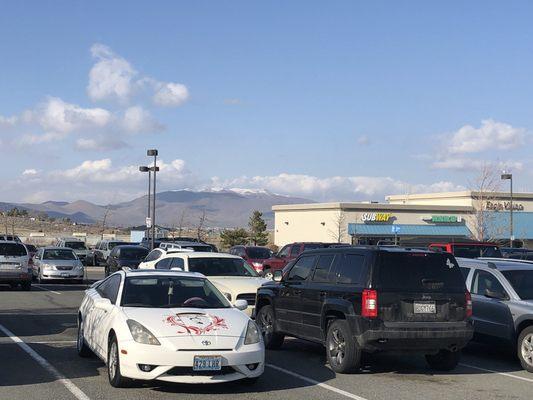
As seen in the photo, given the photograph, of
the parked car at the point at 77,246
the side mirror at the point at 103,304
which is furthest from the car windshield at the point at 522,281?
the parked car at the point at 77,246

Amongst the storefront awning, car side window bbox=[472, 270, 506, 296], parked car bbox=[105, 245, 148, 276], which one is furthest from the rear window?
the storefront awning

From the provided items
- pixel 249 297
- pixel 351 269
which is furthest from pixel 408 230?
pixel 351 269

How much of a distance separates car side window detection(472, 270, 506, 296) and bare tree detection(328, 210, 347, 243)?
55.3m

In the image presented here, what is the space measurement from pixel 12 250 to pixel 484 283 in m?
17.1

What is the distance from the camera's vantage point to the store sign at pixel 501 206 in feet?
219

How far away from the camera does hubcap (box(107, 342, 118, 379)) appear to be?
859 cm

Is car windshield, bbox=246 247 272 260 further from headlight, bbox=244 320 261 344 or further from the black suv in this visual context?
A: headlight, bbox=244 320 261 344

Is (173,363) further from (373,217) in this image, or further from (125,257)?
(373,217)

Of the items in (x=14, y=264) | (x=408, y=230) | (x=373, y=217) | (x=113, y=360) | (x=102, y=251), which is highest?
(x=373, y=217)

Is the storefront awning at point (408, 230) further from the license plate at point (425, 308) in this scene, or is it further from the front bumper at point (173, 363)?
the front bumper at point (173, 363)

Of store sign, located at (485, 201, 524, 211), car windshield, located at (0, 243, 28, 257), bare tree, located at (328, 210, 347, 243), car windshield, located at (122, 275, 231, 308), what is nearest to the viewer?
car windshield, located at (122, 275, 231, 308)

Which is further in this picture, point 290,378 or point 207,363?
point 290,378

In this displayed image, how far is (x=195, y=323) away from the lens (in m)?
8.60

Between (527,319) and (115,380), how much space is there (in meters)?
6.33
